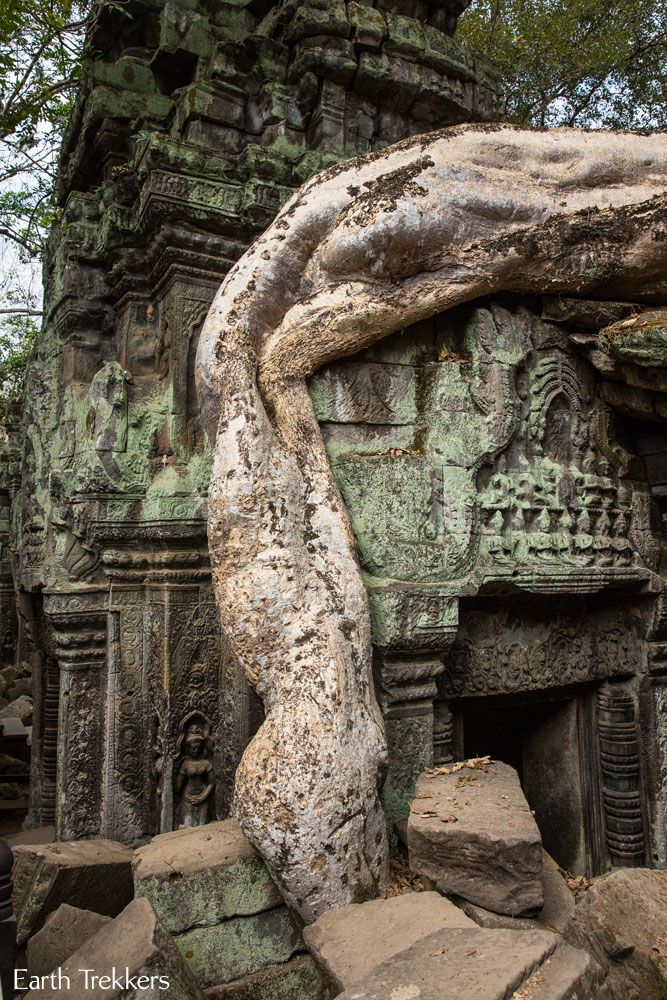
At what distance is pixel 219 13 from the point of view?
517 centimetres

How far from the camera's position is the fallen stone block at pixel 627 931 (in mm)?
2002

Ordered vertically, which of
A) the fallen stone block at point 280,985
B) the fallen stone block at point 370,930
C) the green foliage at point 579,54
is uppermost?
the green foliage at point 579,54

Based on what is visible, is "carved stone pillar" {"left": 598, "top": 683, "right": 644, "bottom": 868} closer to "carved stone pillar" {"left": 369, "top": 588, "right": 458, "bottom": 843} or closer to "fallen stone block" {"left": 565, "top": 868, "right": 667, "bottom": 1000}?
"carved stone pillar" {"left": 369, "top": 588, "right": 458, "bottom": 843}

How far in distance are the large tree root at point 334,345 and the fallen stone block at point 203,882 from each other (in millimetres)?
170

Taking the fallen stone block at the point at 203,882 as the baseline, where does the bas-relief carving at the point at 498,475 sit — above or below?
above

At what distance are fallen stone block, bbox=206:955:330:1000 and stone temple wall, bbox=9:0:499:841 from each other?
50.0 inches

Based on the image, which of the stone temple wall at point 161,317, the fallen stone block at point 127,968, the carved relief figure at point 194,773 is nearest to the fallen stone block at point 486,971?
the fallen stone block at point 127,968

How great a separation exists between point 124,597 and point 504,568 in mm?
2432

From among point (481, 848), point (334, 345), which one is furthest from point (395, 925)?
point (334, 345)

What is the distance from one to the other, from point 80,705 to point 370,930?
3031 millimetres

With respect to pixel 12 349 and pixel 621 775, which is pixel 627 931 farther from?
pixel 12 349

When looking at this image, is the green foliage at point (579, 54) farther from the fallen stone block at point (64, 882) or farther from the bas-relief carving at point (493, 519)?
the fallen stone block at point (64, 882)

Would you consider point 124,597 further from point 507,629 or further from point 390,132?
point 390,132

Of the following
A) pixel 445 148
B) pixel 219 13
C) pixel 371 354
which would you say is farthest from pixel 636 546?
pixel 219 13
